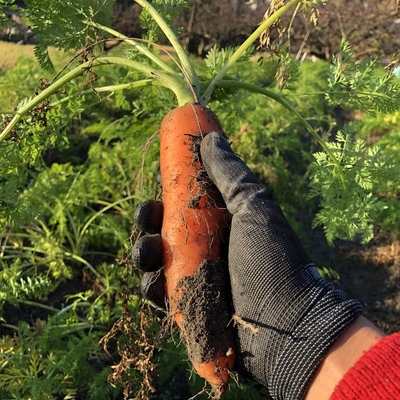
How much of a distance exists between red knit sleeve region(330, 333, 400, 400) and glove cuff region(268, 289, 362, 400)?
118 mm

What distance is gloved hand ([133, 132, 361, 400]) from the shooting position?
4.47ft

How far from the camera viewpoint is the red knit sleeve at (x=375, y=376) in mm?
1167

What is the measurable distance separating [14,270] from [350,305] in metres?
1.68

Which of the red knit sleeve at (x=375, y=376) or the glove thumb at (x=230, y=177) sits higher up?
the glove thumb at (x=230, y=177)

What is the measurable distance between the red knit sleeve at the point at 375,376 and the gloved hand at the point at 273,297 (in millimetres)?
124

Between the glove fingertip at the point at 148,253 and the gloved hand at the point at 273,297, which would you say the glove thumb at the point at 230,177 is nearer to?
the gloved hand at the point at 273,297

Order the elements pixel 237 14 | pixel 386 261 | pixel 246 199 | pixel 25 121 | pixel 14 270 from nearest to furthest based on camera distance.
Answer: pixel 246 199 → pixel 25 121 → pixel 14 270 → pixel 386 261 → pixel 237 14

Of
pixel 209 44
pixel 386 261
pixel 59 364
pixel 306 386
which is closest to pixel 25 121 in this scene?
pixel 59 364

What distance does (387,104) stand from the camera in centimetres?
211

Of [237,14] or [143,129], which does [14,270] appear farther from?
[237,14]

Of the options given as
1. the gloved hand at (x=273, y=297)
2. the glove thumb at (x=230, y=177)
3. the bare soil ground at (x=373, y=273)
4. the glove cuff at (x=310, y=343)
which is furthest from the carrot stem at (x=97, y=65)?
the bare soil ground at (x=373, y=273)

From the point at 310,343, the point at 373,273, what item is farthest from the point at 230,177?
the point at 373,273

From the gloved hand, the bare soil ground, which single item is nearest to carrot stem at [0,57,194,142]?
the gloved hand

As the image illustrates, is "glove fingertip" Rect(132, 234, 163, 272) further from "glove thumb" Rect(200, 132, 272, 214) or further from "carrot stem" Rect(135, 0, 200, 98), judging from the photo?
"carrot stem" Rect(135, 0, 200, 98)
